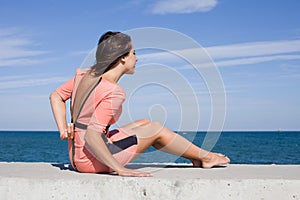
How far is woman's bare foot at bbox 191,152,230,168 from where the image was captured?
15.9ft

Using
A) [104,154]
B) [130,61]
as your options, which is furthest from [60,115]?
[130,61]

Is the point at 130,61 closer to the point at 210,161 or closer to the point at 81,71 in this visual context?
the point at 81,71

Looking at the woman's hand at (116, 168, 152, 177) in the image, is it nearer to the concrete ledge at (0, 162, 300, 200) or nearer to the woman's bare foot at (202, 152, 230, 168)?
the concrete ledge at (0, 162, 300, 200)

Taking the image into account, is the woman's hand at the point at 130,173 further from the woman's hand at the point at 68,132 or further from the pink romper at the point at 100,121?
the woman's hand at the point at 68,132

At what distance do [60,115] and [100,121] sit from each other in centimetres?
51

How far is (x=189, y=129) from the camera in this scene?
187 inches

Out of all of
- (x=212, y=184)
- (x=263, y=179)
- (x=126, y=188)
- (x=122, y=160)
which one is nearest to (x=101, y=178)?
(x=126, y=188)

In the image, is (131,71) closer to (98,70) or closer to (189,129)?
(98,70)

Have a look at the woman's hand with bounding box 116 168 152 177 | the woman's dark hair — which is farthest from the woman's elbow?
the woman's hand with bounding box 116 168 152 177

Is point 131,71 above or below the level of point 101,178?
above

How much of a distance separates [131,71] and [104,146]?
29.2 inches

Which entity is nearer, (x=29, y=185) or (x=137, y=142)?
(x=29, y=185)

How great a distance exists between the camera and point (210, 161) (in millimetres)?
4852

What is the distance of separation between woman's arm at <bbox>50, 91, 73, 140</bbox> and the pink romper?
0.15 feet
